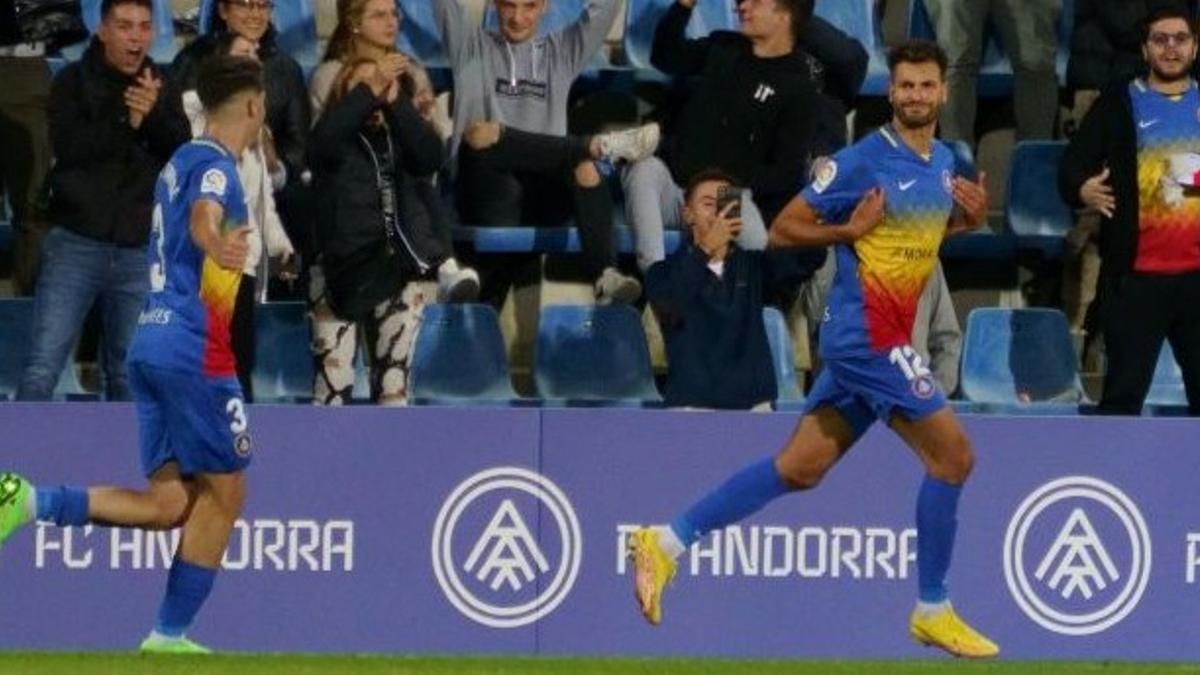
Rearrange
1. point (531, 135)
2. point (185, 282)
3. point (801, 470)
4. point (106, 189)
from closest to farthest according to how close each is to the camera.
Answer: point (185, 282) < point (801, 470) < point (106, 189) < point (531, 135)

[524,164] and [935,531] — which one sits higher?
[524,164]

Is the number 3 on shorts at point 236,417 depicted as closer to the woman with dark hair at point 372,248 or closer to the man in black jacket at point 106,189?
the man in black jacket at point 106,189

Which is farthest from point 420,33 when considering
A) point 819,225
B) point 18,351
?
point 819,225

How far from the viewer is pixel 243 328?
11.2 meters

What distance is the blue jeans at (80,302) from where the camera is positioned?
458 inches

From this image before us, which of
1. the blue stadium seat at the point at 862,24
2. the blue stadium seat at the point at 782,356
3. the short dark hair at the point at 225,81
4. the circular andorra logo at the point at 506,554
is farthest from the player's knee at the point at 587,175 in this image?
the short dark hair at the point at 225,81

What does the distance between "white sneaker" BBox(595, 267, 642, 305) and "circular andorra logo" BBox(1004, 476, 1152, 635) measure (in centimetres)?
193

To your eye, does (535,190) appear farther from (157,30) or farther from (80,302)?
(80,302)

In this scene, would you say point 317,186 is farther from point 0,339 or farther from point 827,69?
point 827,69

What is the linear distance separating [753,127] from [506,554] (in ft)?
7.38

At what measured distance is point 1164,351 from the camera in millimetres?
13070

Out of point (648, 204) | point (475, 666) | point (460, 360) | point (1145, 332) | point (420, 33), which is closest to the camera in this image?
point (475, 666)

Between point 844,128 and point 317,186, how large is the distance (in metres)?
2.10

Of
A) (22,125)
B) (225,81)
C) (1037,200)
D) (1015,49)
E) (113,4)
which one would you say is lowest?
(1037,200)
